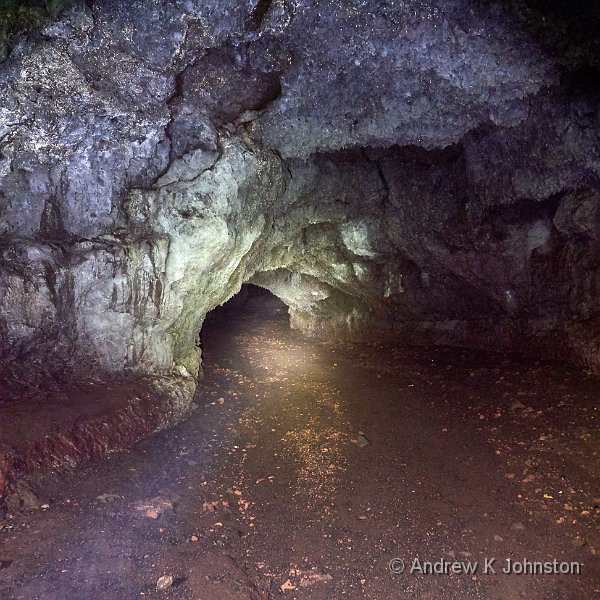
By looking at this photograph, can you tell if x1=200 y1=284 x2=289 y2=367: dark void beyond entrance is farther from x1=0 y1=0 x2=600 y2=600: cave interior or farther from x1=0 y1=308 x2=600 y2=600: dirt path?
x1=0 y1=308 x2=600 y2=600: dirt path

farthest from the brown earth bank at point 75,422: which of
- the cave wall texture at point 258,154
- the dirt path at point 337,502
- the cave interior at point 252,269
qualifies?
the cave wall texture at point 258,154

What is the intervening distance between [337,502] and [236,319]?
38.5 feet

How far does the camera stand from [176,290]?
300 inches

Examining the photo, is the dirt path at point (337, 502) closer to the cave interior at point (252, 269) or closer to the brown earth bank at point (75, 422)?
the cave interior at point (252, 269)

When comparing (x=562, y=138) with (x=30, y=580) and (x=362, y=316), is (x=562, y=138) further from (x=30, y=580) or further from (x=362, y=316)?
(x=30, y=580)

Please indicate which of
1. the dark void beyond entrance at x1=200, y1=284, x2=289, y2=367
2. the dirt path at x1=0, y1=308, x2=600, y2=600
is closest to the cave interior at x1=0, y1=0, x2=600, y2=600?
the dirt path at x1=0, y1=308, x2=600, y2=600

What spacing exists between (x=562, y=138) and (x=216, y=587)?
760 cm

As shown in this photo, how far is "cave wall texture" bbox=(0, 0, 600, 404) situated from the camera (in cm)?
584

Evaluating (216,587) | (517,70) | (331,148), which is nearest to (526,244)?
(517,70)

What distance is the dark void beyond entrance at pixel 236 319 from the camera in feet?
39.8

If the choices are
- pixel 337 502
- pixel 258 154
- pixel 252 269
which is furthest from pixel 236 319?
pixel 337 502

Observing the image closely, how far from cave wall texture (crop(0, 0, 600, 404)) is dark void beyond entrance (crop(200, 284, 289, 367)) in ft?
10.1

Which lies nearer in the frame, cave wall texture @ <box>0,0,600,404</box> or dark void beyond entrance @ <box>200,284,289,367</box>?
cave wall texture @ <box>0,0,600,404</box>

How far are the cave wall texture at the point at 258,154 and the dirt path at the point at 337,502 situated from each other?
6.40ft
